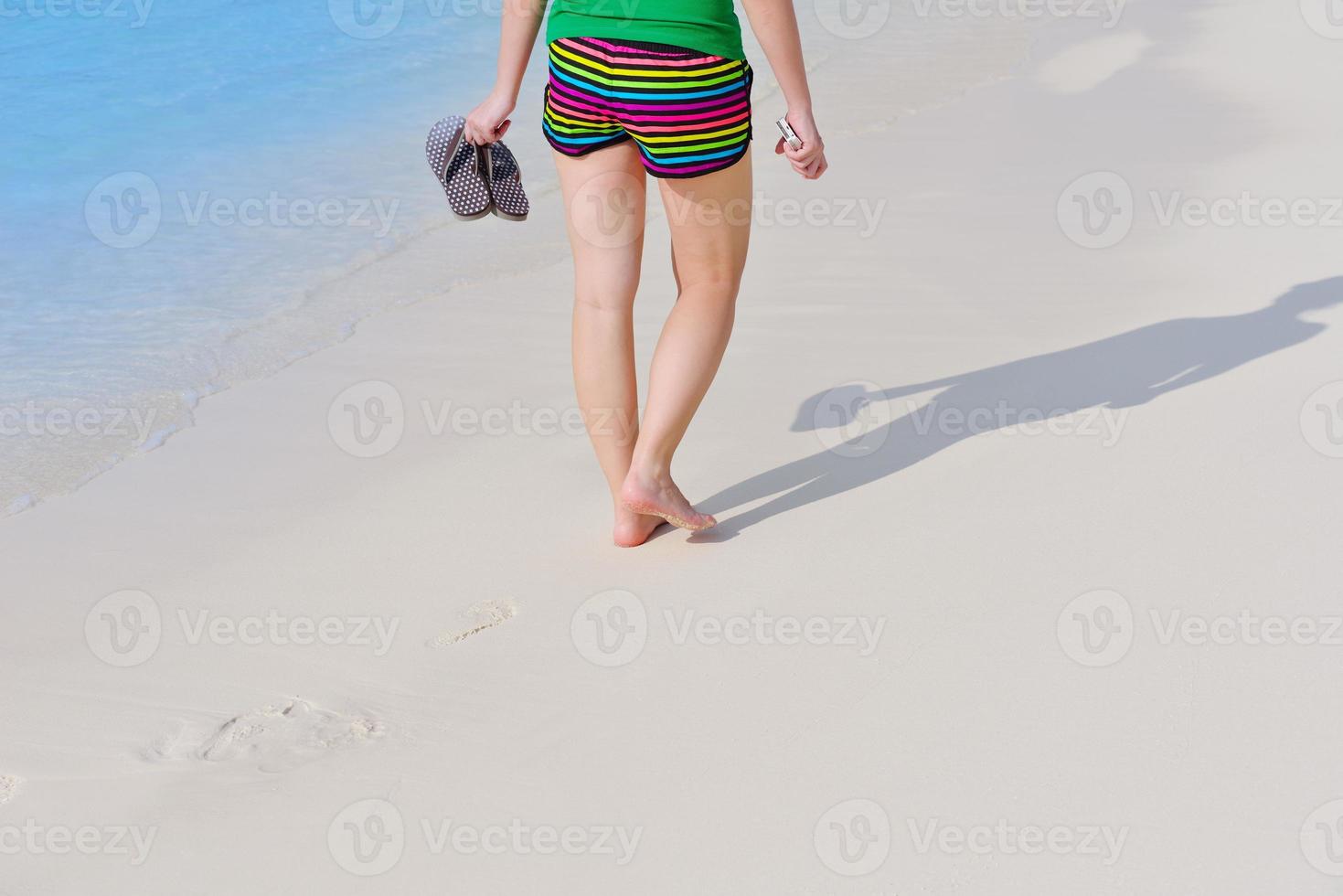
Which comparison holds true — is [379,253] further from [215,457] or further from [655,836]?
[655,836]

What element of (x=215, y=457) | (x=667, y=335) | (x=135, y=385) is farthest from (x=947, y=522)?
(x=135, y=385)

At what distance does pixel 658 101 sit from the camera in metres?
2.53

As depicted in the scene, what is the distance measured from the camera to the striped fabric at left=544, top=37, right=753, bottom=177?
8.22 feet

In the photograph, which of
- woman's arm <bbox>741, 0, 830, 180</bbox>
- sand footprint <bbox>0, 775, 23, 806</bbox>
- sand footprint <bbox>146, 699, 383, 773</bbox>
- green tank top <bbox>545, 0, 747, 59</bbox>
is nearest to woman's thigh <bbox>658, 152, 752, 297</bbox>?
woman's arm <bbox>741, 0, 830, 180</bbox>

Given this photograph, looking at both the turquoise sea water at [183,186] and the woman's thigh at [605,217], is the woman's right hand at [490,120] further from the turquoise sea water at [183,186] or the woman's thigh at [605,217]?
the turquoise sea water at [183,186]

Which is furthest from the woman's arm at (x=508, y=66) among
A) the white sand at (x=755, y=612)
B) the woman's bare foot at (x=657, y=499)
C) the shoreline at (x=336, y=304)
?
the shoreline at (x=336, y=304)

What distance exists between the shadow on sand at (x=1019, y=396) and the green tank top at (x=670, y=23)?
1006 mm

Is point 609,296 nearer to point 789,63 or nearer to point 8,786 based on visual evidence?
point 789,63

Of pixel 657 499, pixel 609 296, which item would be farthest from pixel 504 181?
pixel 657 499

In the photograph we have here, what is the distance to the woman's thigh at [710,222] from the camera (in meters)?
2.65

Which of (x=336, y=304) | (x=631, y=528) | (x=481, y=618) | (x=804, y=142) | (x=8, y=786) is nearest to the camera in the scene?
(x=8, y=786)

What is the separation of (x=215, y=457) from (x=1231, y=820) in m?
2.47

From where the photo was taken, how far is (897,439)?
3352mm

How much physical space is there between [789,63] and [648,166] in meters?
0.32
